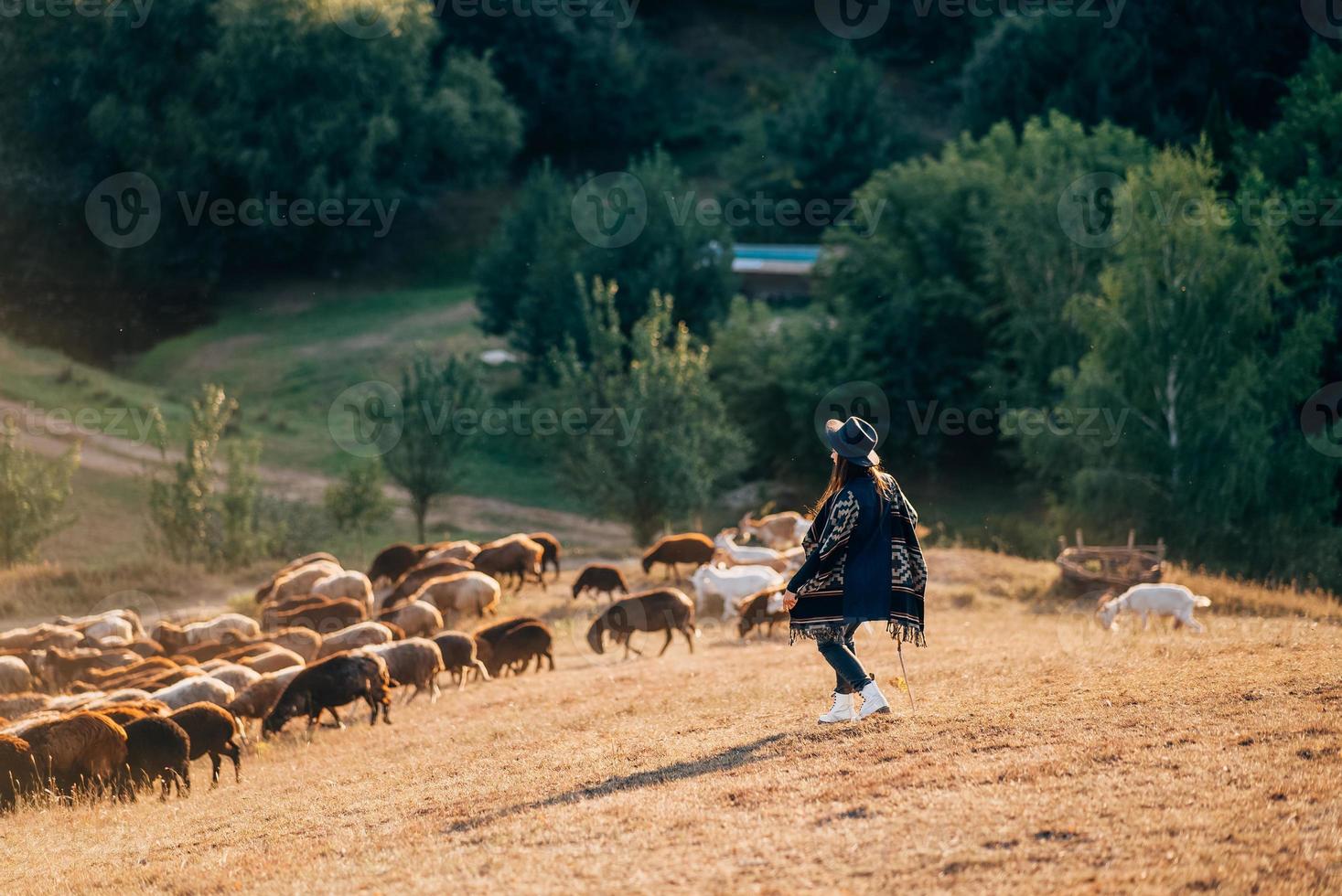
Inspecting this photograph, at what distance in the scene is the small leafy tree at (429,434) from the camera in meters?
35.8

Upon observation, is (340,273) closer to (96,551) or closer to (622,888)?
(96,551)

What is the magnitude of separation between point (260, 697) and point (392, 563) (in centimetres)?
1088

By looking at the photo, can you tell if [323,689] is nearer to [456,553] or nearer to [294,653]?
[294,653]

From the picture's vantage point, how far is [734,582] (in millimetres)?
20156

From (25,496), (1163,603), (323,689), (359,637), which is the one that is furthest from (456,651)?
(25,496)

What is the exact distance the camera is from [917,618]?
9.68m

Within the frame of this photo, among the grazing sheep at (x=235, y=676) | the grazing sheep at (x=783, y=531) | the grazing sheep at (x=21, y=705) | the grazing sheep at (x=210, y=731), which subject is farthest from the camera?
the grazing sheep at (x=783, y=531)

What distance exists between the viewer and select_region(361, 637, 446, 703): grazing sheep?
51.1 feet

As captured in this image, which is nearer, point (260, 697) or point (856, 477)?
point (856, 477)

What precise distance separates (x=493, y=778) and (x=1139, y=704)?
187 inches

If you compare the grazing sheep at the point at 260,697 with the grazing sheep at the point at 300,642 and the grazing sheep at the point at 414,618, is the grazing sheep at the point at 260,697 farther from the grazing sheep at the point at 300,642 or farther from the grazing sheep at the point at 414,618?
the grazing sheep at the point at 414,618

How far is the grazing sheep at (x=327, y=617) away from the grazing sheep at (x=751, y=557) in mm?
6282

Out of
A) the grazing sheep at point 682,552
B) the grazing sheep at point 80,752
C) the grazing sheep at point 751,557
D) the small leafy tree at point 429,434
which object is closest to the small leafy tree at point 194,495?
the small leafy tree at point 429,434

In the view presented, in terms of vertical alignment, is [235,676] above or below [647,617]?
below
